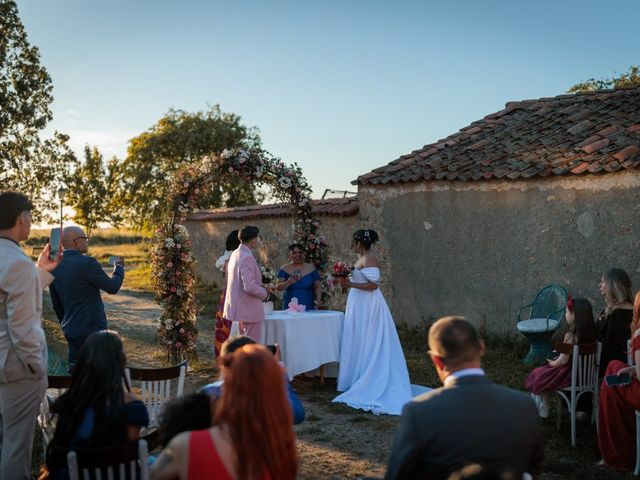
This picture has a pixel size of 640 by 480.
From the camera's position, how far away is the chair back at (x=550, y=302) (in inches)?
402

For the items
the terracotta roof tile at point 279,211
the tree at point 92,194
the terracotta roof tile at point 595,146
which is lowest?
the terracotta roof tile at point 279,211

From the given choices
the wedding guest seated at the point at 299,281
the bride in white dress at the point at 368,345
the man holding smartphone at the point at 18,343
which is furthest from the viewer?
the wedding guest seated at the point at 299,281

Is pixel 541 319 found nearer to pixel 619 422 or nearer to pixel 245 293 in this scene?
pixel 619 422

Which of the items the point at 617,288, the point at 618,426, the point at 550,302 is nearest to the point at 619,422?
the point at 618,426

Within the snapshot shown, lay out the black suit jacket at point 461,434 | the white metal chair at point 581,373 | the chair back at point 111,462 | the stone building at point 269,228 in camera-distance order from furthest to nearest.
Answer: the stone building at point 269,228 → the white metal chair at point 581,373 → the chair back at point 111,462 → the black suit jacket at point 461,434

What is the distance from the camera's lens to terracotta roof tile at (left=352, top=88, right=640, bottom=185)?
10.4 metres

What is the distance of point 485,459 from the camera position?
2775 mm

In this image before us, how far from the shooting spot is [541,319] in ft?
33.1

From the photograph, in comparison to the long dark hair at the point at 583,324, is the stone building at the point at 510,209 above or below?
above

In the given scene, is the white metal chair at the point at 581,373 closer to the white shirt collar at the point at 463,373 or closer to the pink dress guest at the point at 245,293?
the pink dress guest at the point at 245,293

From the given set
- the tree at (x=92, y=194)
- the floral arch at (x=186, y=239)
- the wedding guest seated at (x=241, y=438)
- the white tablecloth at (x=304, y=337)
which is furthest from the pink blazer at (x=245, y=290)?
the tree at (x=92, y=194)

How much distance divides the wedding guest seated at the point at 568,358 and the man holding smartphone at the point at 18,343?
15.3 feet

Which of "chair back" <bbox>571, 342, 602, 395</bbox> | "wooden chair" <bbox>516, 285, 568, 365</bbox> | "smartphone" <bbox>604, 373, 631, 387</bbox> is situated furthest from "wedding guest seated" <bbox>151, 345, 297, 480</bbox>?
"wooden chair" <bbox>516, 285, 568, 365</bbox>

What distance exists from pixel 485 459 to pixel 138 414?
5.78 feet
